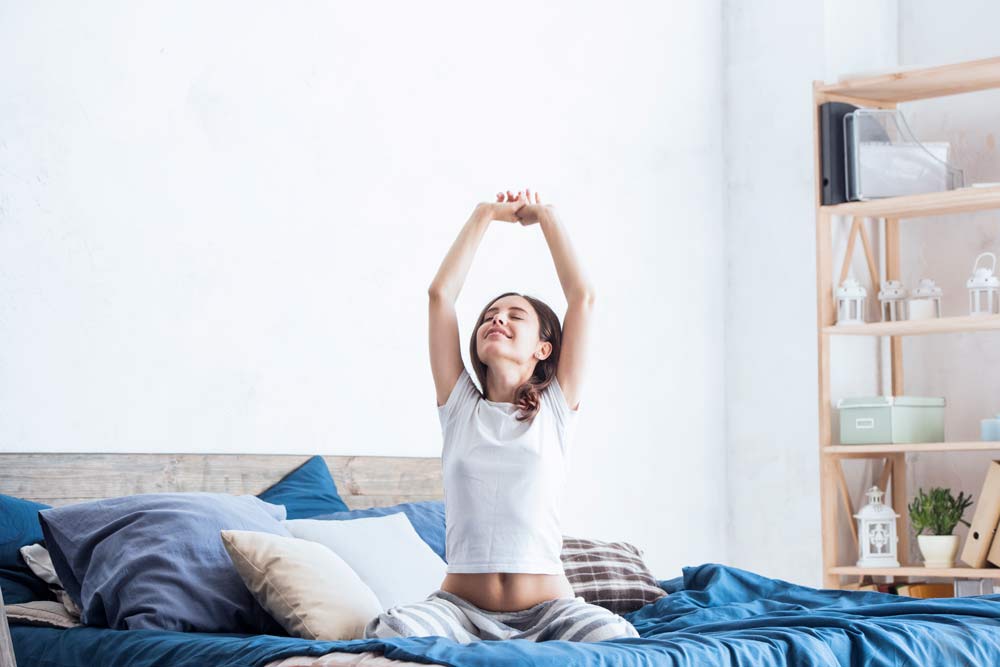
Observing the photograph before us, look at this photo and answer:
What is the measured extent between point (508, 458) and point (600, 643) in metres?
0.37

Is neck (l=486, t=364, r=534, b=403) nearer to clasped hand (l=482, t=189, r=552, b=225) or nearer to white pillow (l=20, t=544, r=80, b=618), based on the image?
clasped hand (l=482, t=189, r=552, b=225)

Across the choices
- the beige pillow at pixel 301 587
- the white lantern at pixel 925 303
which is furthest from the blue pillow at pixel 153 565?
the white lantern at pixel 925 303

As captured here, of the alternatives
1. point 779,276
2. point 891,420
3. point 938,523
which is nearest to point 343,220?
point 779,276

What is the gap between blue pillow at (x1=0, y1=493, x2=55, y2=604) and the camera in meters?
2.36

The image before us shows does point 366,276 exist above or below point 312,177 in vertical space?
below

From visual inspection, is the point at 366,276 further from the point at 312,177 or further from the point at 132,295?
the point at 132,295

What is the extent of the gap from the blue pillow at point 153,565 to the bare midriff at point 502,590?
0.41 meters

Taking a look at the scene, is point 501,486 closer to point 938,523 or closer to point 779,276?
point 938,523

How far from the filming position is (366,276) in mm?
3398

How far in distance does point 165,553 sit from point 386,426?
1272mm

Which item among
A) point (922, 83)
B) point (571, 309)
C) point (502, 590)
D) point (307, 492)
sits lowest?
point (502, 590)

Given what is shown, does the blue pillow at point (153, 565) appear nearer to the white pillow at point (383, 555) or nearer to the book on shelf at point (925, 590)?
the white pillow at point (383, 555)

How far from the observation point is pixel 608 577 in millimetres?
2795

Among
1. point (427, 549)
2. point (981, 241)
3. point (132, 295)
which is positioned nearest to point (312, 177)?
point (132, 295)
